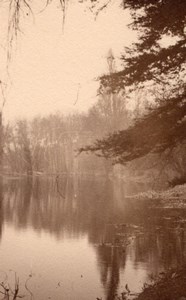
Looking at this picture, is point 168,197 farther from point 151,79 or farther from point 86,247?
point 151,79

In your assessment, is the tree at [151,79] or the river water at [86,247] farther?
the river water at [86,247]

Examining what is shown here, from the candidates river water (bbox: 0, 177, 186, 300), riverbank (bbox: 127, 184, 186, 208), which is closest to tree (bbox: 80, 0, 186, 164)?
river water (bbox: 0, 177, 186, 300)

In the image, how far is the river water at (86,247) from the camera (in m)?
10.8

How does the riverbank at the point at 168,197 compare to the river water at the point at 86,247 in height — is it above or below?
above

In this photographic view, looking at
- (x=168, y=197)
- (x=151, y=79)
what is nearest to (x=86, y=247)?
(x=151, y=79)

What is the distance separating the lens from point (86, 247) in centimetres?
1506

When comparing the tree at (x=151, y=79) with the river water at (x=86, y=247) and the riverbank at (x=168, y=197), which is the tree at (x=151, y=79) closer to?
the river water at (x=86, y=247)

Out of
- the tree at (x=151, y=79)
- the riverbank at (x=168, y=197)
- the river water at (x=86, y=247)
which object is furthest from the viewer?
the riverbank at (x=168, y=197)

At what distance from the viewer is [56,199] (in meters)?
30.3

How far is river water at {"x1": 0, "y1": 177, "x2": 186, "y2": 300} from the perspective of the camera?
10.8 metres

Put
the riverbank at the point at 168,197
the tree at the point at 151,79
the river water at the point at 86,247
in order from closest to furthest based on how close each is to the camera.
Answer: the tree at the point at 151,79 < the river water at the point at 86,247 < the riverbank at the point at 168,197

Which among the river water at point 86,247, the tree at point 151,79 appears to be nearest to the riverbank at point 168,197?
the river water at point 86,247

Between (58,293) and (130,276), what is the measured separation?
212cm

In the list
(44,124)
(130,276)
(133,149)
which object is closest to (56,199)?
(130,276)
